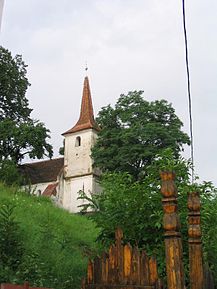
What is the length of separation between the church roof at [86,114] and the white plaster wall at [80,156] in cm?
56

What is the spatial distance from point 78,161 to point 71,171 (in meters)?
0.94

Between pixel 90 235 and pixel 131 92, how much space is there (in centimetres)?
1773

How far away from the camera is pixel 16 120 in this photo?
32.7 meters

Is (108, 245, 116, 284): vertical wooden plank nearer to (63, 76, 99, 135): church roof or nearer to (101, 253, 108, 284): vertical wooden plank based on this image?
(101, 253, 108, 284): vertical wooden plank

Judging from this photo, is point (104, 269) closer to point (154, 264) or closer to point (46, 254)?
point (154, 264)

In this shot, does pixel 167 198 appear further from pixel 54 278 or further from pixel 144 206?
pixel 54 278

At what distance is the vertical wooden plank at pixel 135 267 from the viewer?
312 cm

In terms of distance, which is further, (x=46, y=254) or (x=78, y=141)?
(x=78, y=141)

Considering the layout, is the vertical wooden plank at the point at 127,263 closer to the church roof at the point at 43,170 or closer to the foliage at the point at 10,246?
the foliage at the point at 10,246

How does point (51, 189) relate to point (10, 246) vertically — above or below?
above

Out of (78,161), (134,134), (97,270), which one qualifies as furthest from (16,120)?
(97,270)

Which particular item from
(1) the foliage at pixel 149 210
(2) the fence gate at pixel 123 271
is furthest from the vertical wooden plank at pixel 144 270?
(1) the foliage at pixel 149 210

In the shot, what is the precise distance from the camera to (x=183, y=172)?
6.71 meters

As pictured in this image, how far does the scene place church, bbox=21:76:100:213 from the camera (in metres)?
35.4
